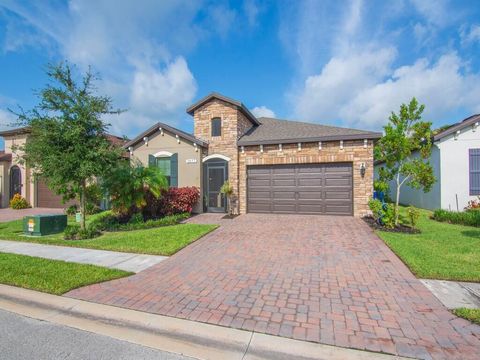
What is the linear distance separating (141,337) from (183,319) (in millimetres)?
556

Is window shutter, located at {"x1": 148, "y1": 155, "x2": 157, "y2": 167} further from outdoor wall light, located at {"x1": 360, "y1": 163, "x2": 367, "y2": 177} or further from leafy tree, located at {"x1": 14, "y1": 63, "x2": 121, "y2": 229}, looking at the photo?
outdoor wall light, located at {"x1": 360, "y1": 163, "x2": 367, "y2": 177}

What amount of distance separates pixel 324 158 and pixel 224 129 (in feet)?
17.2

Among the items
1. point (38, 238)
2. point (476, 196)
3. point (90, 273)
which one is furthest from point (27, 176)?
point (476, 196)

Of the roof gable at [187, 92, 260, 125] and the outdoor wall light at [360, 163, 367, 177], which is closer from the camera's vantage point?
the outdoor wall light at [360, 163, 367, 177]

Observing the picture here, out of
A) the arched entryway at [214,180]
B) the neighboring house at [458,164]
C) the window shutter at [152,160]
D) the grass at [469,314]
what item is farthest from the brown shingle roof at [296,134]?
the grass at [469,314]

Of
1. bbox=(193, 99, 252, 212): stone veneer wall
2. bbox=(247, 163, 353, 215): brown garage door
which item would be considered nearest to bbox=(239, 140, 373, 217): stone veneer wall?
bbox=(247, 163, 353, 215): brown garage door

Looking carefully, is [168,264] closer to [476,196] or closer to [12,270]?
[12,270]

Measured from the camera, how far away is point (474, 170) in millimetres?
12258

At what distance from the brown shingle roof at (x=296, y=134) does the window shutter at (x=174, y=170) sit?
3.44 metres

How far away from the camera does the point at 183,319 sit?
3.56m

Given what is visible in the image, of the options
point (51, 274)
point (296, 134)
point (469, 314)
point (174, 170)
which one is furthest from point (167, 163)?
point (469, 314)

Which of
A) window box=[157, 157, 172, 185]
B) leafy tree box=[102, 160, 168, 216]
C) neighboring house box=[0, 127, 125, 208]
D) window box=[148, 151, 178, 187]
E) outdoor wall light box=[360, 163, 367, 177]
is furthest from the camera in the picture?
neighboring house box=[0, 127, 125, 208]

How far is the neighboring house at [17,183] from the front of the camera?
1800 centimetres

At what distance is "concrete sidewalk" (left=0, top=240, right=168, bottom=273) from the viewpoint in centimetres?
596
